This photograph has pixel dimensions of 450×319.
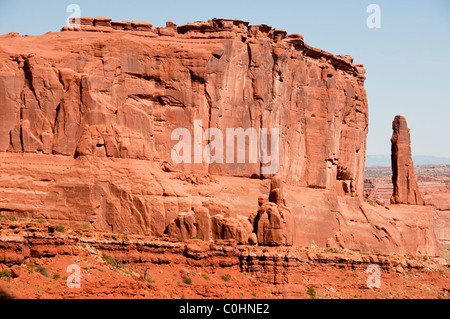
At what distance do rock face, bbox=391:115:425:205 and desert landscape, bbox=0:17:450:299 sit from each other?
406 inches

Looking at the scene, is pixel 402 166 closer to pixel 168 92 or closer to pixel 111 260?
pixel 168 92

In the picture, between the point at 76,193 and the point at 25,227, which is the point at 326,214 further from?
the point at 25,227

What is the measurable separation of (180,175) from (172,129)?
3.67 metres

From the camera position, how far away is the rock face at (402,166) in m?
115

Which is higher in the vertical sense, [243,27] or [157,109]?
[243,27]

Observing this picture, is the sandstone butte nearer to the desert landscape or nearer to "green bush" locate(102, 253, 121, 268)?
the desert landscape

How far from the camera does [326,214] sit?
9569cm

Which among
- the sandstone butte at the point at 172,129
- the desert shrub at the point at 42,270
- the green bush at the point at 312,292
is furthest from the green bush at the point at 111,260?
the green bush at the point at 312,292

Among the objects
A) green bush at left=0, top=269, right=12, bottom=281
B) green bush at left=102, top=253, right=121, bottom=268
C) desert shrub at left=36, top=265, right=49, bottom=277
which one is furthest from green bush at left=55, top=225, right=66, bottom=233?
green bush at left=0, top=269, right=12, bottom=281

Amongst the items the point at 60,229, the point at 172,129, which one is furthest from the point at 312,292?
the point at 60,229
